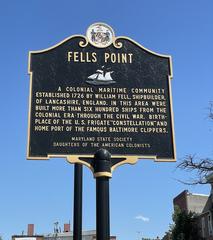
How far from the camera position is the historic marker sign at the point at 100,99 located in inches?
428

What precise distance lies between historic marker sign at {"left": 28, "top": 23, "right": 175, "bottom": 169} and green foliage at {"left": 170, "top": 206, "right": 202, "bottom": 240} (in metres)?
35.0

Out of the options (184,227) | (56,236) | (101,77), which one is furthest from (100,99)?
(56,236)

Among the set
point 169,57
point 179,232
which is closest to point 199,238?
point 179,232

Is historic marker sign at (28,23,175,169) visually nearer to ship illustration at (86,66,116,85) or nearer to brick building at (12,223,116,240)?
ship illustration at (86,66,116,85)

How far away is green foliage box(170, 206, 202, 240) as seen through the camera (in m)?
A: 44.7

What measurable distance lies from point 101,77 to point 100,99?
583 millimetres

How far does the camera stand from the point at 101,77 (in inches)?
454

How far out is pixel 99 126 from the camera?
11.0m

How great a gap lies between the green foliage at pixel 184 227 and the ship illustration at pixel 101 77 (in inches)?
1391

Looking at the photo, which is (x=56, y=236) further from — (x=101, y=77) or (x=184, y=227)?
(x=101, y=77)

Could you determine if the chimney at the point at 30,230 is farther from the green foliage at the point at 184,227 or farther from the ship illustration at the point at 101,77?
the ship illustration at the point at 101,77

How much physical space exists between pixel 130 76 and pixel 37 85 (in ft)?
7.08

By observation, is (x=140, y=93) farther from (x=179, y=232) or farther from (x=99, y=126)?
(x=179, y=232)

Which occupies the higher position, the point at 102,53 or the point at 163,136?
the point at 102,53
